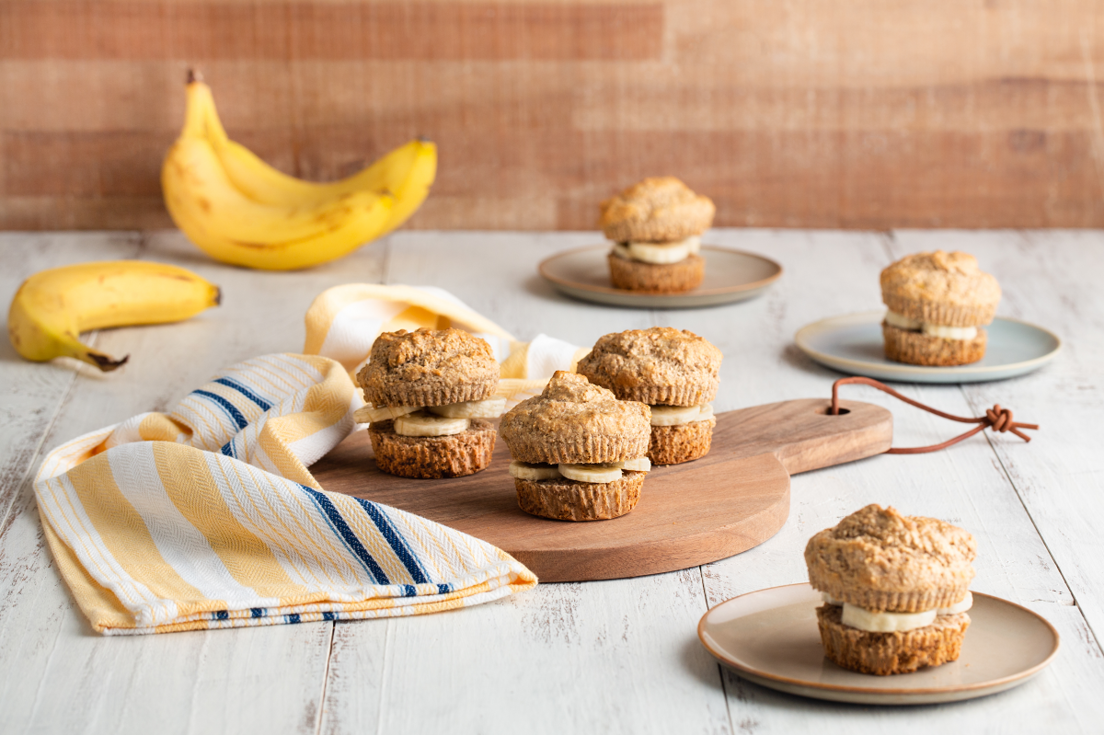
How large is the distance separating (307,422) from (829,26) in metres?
→ 2.16

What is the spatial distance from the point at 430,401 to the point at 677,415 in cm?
33

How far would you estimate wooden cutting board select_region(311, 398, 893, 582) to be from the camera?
140 centimetres

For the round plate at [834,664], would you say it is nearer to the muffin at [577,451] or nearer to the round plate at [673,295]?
the muffin at [577,451]

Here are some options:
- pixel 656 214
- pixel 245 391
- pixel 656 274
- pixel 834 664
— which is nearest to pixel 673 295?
pixel 656 274

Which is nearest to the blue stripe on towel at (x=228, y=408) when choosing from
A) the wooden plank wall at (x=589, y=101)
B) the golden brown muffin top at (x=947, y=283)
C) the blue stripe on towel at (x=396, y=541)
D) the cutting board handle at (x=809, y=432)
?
the blue stripe on towel at (x=396, y=541)

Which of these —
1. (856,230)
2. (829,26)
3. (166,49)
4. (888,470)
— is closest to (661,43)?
(829,26)

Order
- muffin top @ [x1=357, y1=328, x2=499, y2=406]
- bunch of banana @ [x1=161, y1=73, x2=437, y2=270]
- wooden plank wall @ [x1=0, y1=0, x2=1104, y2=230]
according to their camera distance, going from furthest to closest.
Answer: wooden plank wall @ [x1=0, y1=0, x2=1104, y2=230]
bunch of banana @ [x1=161, y1=73, x2=437, y2=270]
muffin top @ [x1=357, y1=328, x2=499, y2=406]

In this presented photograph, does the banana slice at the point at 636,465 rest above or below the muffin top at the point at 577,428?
below

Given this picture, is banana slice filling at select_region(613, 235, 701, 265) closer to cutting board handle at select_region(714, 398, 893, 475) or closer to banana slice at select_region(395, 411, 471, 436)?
cutting board handle at select_region(714, 398, 893, 475)

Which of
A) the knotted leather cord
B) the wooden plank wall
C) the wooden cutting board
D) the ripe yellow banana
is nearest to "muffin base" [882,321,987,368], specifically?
the knotted leather cord

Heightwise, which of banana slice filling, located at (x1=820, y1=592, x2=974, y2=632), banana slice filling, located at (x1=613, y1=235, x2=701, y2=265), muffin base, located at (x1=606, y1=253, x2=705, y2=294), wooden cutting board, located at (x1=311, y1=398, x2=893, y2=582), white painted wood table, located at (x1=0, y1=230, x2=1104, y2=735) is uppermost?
banana slice filling, located at (x1=613, y1=235, x2=701, y2=265)

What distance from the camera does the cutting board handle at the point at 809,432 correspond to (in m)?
1.71

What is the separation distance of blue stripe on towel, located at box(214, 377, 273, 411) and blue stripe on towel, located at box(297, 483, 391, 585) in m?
0.38

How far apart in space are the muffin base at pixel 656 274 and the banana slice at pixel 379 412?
1.05 meters
